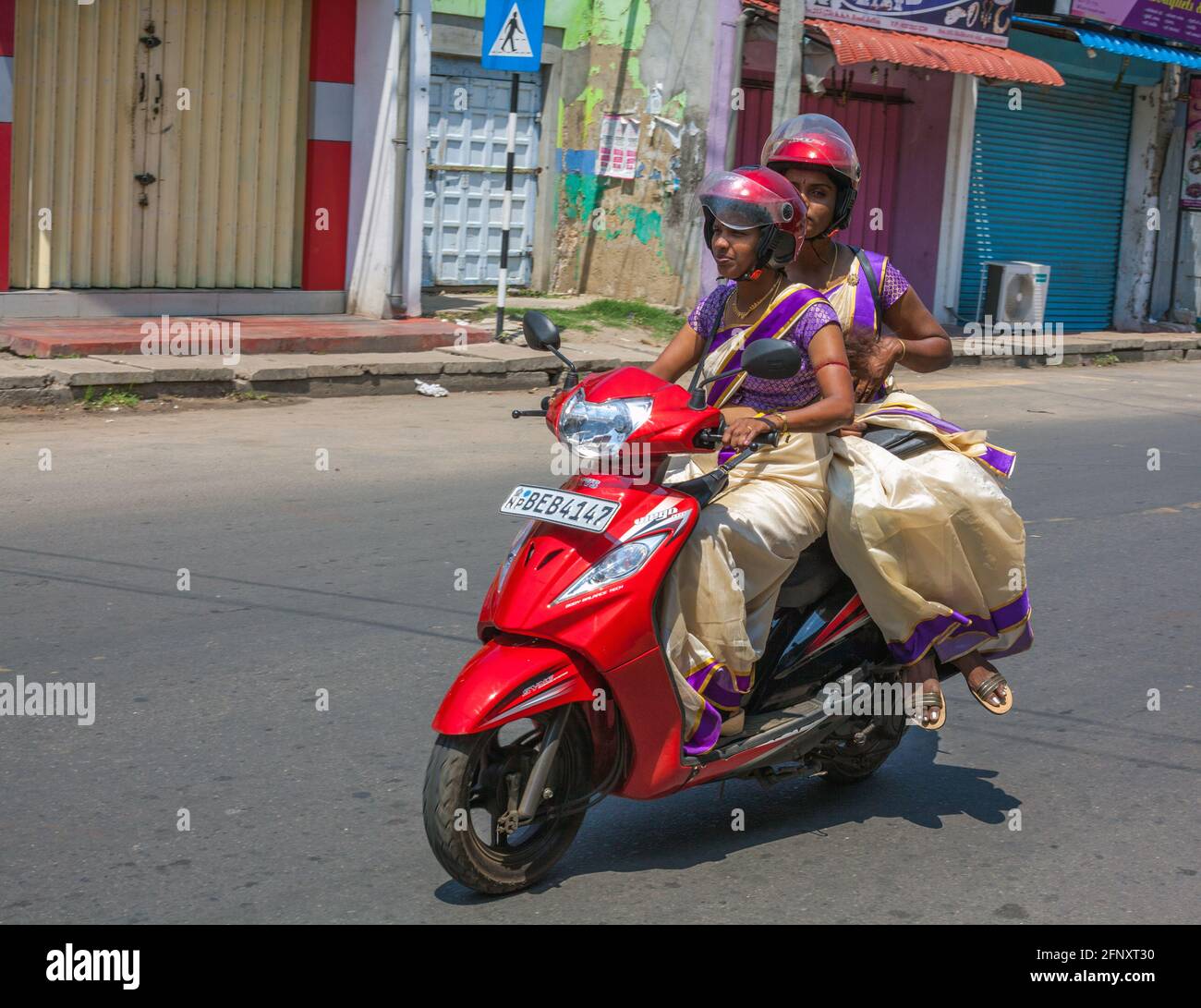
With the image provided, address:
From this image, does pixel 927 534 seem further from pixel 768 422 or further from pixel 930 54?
pixel 930 54

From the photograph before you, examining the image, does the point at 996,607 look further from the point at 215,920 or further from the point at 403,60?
the point at 403,60

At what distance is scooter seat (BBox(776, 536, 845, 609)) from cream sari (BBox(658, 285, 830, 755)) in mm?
148

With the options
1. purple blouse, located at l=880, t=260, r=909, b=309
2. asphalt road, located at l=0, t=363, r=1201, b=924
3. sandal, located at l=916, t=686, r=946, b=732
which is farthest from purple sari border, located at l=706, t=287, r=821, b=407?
asphalt road, located at l=0, t=363, r=1201, b=924

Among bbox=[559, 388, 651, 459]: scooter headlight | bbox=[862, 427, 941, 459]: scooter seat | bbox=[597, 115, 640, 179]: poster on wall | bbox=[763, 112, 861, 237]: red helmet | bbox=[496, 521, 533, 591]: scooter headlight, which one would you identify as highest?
bbox=[597, 115, 640, 179]: poster on wall

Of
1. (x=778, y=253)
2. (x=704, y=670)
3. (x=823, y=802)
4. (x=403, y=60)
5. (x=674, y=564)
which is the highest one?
(x=403, y=60)

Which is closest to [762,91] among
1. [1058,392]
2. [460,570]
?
[1058,392]

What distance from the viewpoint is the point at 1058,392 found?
14180 millimetres

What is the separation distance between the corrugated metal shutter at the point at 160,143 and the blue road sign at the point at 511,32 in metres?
1.88

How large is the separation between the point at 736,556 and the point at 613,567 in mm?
393

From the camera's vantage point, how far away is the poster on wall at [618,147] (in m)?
15.7

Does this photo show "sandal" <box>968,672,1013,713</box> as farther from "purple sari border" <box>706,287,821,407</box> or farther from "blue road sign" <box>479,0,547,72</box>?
"blue road sign" <box>479,0,547,72</box>

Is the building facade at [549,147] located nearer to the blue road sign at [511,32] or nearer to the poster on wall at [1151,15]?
the poster on wall at [1151,15]

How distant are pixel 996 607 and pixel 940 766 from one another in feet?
2.10

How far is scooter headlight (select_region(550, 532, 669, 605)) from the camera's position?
3402 mm
